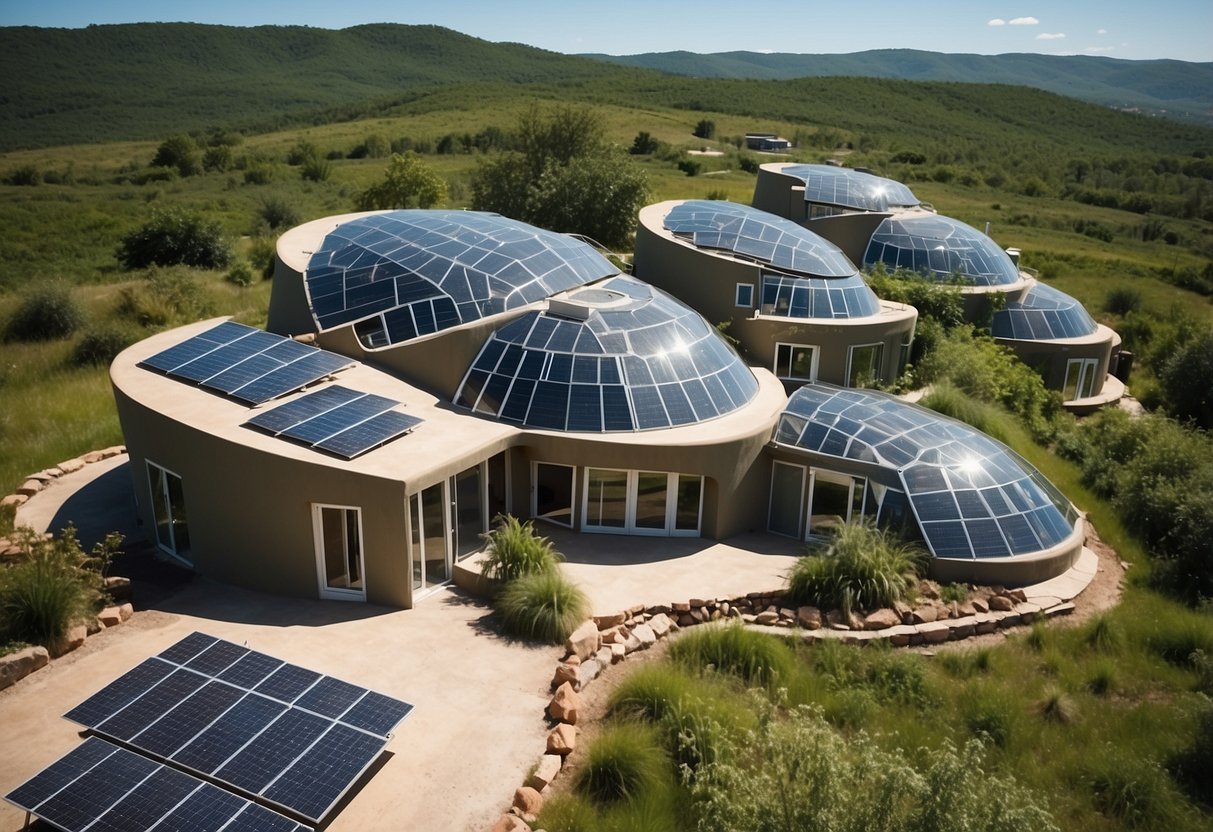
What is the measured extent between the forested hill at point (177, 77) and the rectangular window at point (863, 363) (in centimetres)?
11878

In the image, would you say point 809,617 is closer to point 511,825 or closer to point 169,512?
point 511,825

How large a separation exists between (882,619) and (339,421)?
476 inches

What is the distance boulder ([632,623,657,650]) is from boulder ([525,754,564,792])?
12.6ft

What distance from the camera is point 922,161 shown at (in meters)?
95.9

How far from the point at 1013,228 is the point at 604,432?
63254 millimetres

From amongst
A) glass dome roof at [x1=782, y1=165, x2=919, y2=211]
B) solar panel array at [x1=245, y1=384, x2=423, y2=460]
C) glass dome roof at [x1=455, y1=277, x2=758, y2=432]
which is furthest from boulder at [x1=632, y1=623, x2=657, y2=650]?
glass dome roof at [x1=782, y1=165, x2=919, y2=211]

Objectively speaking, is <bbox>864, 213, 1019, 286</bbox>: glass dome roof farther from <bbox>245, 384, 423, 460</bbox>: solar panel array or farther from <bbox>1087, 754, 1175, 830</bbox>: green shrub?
<bbox>1087, 754, 1175, 830</bbox>: green shrub

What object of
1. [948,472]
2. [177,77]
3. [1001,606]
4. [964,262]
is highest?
[177,77]

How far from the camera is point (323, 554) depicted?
1742 centimetres

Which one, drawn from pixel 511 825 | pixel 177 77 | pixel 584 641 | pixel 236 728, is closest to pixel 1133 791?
pixel 584 641

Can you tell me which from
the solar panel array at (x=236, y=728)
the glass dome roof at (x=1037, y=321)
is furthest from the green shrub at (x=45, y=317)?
the glass dome roof at (x=1037, y=321)

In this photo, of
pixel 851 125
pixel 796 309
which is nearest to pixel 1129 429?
pixel 796 309

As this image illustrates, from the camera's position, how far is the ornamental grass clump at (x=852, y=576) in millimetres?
18281

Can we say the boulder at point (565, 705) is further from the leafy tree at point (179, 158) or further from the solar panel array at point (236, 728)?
the leafy tree at point (179, 158)
